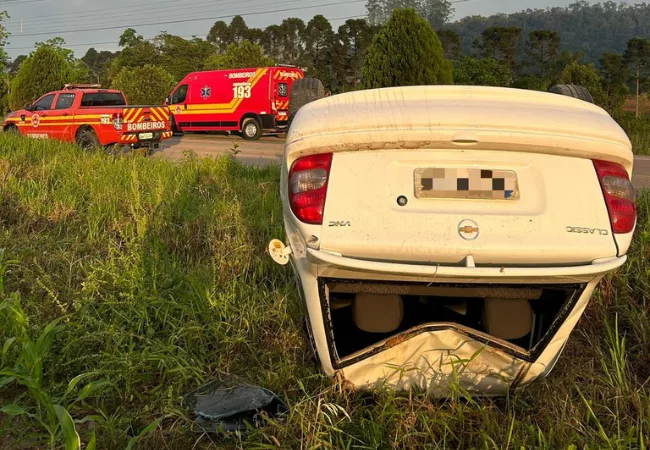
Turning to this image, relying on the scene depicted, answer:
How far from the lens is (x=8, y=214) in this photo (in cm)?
532

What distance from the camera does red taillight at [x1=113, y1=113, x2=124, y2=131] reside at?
1204 centimetres

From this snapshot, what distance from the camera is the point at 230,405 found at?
2516 millimetres

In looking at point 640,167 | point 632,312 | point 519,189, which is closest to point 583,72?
point 640,167

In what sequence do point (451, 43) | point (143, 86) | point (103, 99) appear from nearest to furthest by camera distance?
1. point (103, 99)
2. point (143, 86)
3. point (451, 43)

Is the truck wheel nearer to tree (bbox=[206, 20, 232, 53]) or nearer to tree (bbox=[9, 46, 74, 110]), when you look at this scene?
tree (bbox=[9, 46, 74, 110])

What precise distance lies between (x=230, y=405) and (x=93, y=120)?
11.1 metres

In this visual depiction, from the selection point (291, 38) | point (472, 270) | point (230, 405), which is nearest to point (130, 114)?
point (230, 405)

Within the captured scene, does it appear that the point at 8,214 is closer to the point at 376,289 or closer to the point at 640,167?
the point at 376,289

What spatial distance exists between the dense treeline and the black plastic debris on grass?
13548mm

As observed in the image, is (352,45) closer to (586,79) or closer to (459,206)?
(586,79)

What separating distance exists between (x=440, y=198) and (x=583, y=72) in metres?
18.9

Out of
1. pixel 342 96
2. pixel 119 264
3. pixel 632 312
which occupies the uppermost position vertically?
pixel 342 96

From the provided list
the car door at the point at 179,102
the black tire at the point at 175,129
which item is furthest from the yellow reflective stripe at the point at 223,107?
the black tire at the point at 175,129

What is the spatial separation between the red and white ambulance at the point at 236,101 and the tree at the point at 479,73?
9.38 m
